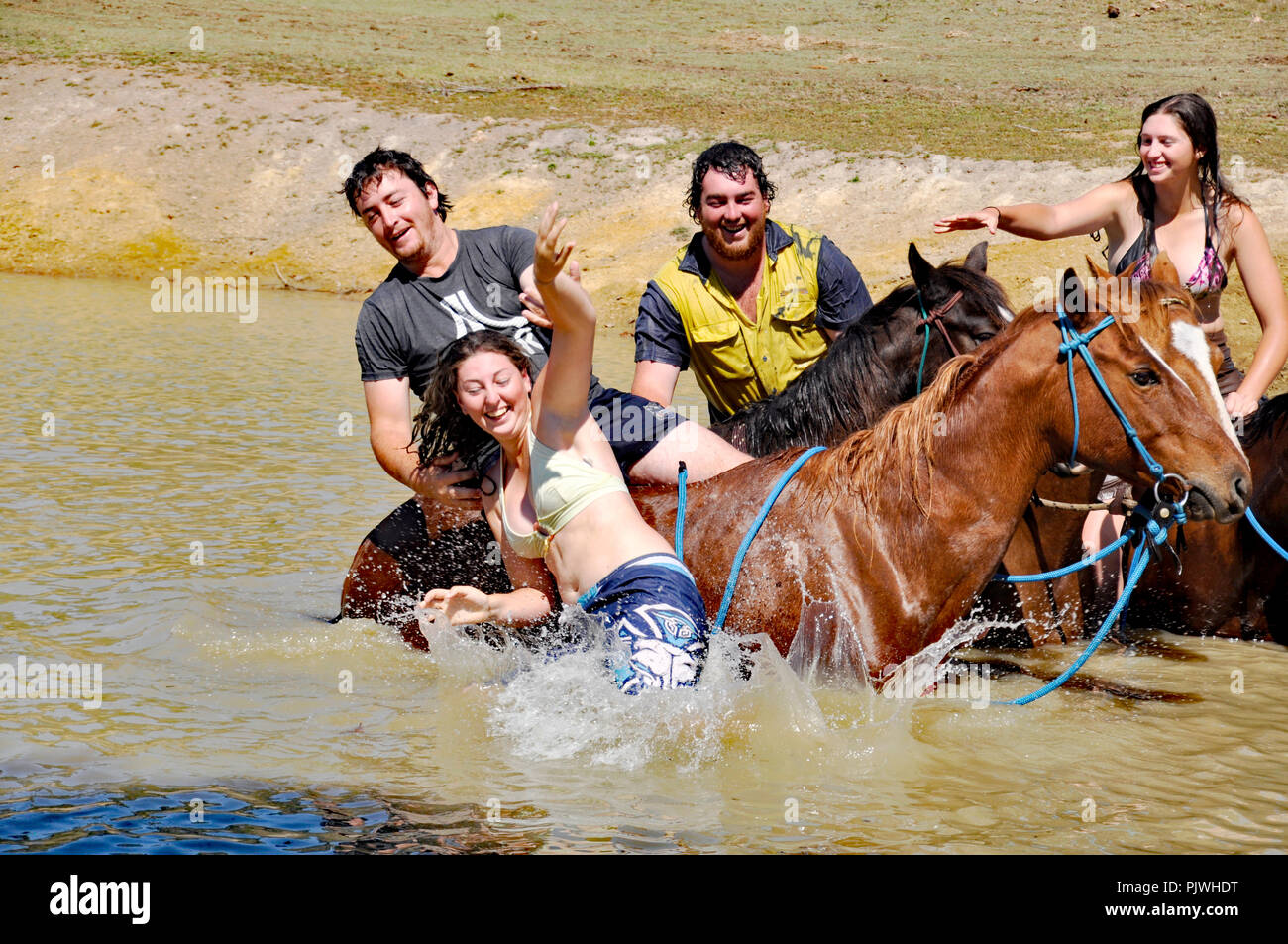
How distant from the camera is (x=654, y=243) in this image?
53.9 feet

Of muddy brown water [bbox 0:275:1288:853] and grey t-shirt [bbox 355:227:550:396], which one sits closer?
muddy brown water [bbox 0:275:1288:853]

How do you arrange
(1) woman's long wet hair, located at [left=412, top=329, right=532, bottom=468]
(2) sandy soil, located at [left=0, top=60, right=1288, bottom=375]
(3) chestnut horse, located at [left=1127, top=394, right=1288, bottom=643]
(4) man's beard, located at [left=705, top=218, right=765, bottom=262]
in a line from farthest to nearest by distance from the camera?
(2) sandy soil, located at [left=0, top=60, right=1288, bottom=375] < (4) man's beard, located at [left=705, top=218, right=765, bottom=262] < (3) chestnut horse, located at [left=1127, top=394, right=1288, bottom=643] < (1) woman's long wet hair, located at [left=412, top=329, right=532, bottom=468]

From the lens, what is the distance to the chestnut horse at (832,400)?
493 cm

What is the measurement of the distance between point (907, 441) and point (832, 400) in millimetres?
782

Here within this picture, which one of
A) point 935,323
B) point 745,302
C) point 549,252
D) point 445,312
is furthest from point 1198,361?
point 445,312

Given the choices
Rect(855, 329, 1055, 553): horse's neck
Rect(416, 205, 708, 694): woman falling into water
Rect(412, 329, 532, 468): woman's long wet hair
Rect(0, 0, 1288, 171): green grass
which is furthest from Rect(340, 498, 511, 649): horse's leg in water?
Rect(0, 0, 1288, 171): green grass

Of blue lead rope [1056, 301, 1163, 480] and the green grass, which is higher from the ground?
the green grass

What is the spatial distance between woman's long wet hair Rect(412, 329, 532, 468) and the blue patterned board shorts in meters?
0.76

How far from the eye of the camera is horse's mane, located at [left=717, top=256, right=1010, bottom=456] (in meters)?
4.98

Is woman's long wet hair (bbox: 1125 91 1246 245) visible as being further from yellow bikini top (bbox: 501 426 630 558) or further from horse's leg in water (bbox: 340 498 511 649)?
horse's leg in water (bbox: 340 498 511 649)

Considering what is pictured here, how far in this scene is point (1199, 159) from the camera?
534 cm

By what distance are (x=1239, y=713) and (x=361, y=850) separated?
315 centimetres
